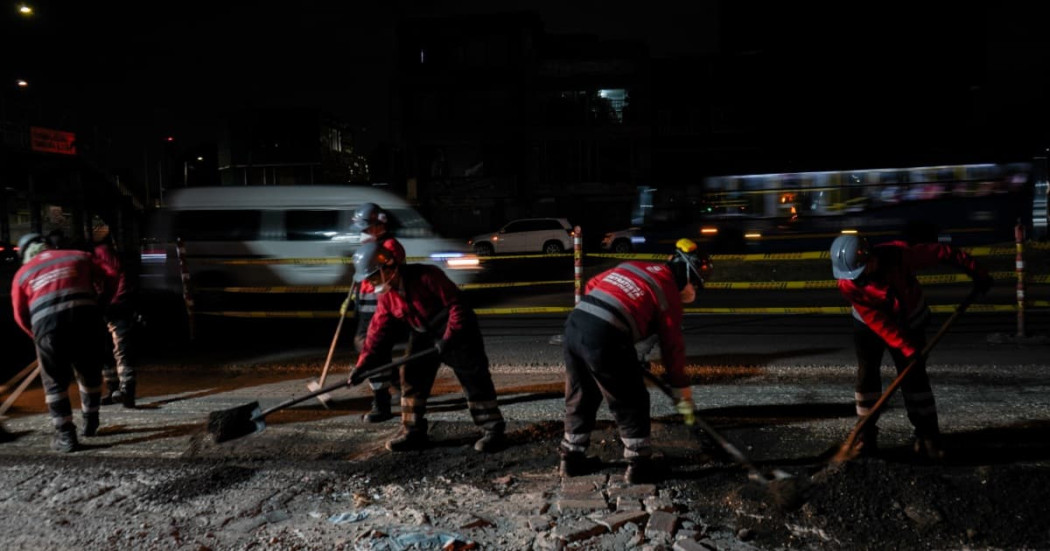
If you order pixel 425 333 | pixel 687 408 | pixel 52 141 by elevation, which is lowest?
pixel 687 408

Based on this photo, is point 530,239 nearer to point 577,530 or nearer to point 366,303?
point 366,303

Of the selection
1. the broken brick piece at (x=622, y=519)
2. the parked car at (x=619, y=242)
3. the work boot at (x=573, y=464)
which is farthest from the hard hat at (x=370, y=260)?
the parked car at (x=619, y=242)

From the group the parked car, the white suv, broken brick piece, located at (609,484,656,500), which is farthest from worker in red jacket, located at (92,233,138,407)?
the parked car

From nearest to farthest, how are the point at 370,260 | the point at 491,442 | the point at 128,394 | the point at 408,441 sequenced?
the point at 370,260 < the point at 491,442 < the point at 408,441 < the point at 128,394

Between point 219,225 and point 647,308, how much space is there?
9.83 m

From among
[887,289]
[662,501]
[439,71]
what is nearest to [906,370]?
[887,289]

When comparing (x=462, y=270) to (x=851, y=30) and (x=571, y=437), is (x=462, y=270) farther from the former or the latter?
(x=851, y=30)

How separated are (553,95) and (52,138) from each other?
2089 centimetres

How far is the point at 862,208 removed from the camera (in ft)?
62.1

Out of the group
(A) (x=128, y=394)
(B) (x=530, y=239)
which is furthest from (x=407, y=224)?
(B) (x=530, y=239)

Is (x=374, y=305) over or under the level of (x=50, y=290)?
under

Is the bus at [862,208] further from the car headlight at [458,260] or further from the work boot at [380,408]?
the work boot at [380,408]

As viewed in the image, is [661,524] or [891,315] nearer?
[661,524]

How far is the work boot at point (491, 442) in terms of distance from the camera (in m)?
4.89
